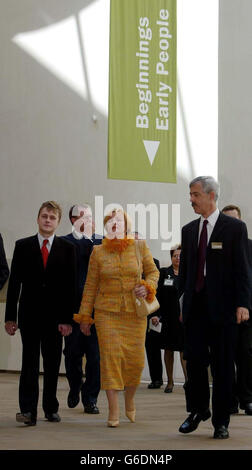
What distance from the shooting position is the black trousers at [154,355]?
35.1ft

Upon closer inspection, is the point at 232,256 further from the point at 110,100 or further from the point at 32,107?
the point at 32,107

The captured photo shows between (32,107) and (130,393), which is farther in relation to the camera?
(32,107)

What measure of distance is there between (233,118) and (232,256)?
18.8 feet

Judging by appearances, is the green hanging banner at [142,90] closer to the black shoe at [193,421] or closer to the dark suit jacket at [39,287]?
the dark suit jacket at [39,287]

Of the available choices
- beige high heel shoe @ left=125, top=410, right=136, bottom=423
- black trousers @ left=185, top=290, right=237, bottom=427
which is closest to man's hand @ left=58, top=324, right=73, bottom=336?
beige high heel shoe @ left=125, top=410, right=136, bottom=423

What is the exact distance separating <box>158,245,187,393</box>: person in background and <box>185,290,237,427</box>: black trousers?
13.2ft

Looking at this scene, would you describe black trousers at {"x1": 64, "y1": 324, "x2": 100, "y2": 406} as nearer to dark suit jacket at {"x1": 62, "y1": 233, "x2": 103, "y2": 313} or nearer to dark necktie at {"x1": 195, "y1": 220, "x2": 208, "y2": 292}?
dark suit jacket at {"x1": 62, "y1": 233, "x2": 103, "y2": 313}

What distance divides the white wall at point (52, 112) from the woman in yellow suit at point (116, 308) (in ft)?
16.9

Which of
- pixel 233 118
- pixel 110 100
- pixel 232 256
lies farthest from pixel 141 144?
pixel 232 256

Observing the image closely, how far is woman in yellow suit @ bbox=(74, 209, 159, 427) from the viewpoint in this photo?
6.64m

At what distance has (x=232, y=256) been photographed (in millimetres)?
5953

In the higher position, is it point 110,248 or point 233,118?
point 233,118

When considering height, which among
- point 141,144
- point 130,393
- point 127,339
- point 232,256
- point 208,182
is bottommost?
point 130,393

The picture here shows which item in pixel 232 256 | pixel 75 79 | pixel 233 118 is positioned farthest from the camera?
pixel 75 79
